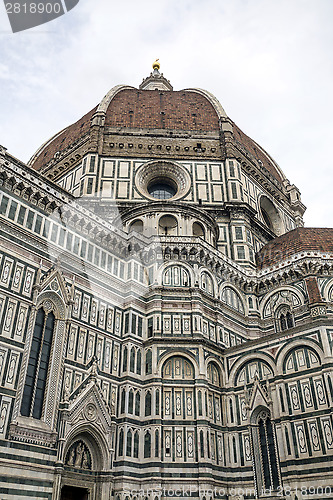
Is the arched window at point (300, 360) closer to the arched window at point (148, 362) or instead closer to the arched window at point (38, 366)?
the arched window at point (148, 362)

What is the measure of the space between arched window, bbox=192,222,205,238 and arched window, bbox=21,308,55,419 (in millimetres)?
11619

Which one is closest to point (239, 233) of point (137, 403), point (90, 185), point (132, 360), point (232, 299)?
point (232, 299)

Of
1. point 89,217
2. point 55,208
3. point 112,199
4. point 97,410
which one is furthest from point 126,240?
point 97,410

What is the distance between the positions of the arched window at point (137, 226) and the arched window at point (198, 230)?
3.29 metres

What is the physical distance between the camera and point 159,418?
2025 centimetres

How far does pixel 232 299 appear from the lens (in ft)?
87.6

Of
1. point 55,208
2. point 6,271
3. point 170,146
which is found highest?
point 170,146

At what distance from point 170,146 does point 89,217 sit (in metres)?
13.4

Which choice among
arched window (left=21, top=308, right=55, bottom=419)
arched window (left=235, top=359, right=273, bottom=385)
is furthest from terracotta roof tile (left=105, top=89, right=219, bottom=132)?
arched window (left=21, top=308, right=55, bottom=419)

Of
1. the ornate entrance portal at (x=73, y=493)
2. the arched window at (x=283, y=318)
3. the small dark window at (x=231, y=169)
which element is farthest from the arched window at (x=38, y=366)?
the small dark window at (x=231, y=169)

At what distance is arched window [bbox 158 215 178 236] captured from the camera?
2742 cm

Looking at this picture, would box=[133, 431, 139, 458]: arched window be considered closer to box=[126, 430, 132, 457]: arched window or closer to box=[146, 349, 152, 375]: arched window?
box=[126, 430, 132, 457]: arched window

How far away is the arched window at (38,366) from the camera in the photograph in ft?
56.4

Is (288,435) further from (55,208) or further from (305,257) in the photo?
(55,208)
